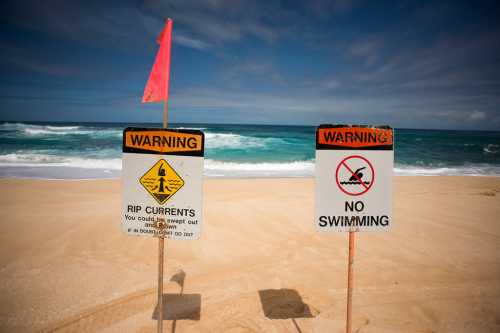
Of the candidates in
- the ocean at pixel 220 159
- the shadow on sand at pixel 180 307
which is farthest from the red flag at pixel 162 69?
the ocean at pixel 220 159

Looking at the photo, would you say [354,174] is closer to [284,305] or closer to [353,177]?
[353,177]

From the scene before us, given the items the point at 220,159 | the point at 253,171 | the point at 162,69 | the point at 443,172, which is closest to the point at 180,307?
the point at 162,69

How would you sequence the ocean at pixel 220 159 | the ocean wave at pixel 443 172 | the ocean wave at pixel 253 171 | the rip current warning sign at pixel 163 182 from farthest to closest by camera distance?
the ocean wave at pixel 443 172 < the ocean wave at pixel 253 171 < the ocean at pixel 220 159 < the rip current warning sign at pixel 163 182

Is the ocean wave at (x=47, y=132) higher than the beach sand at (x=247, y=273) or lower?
higher

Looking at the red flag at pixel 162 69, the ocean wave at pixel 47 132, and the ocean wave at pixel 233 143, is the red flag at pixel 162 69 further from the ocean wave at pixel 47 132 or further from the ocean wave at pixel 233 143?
the ocean wave at pixel 47 132

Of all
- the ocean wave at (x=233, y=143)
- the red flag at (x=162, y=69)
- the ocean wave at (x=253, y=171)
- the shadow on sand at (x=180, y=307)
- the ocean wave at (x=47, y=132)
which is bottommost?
the shadow on sand at (x=180, y=307)

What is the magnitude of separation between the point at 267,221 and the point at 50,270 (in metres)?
4.25

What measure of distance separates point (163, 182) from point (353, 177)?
1569 millimetres

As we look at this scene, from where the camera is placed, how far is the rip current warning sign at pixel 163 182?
2.05 m

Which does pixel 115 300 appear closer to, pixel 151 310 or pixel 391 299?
pixel 151 310

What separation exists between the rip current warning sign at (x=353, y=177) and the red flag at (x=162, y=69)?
51.3 inches

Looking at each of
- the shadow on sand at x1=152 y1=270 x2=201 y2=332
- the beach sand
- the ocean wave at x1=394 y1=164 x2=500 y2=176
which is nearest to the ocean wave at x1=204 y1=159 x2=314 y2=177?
the ocean wave at x1=394 y1=164 x2=500 y2=176

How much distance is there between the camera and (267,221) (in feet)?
21.0

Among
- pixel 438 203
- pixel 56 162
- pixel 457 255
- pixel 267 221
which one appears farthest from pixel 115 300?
pixel 56 162
